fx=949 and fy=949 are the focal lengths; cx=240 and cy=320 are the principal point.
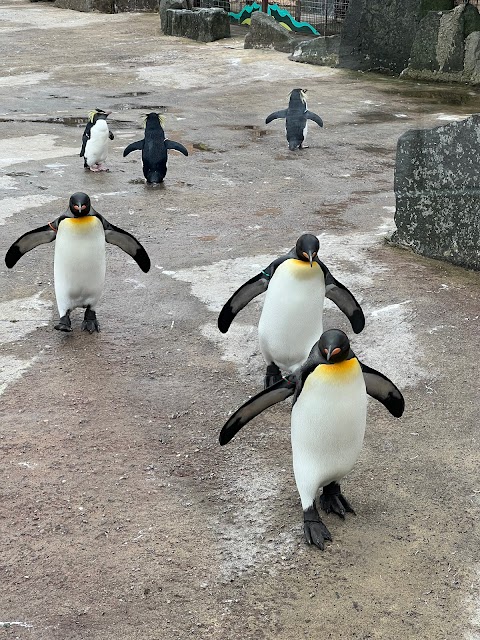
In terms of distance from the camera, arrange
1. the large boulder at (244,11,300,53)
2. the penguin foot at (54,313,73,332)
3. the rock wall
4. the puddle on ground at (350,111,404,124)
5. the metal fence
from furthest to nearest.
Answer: the metal fence → the large boulder at (244,11,300,53) → the rock wall → the puddle on ground at (350,111,404,124) → the penguin foot at (54,313,73,332)

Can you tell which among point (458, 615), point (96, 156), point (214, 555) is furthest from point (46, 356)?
point (96, 156)

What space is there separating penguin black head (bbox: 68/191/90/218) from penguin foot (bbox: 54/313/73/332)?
0.54 meters

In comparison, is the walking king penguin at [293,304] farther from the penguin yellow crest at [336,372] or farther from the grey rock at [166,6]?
the grey rock at [166,6]

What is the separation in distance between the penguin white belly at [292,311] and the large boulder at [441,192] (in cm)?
200

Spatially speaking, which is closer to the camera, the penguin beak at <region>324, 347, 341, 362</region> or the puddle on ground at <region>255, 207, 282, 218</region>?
the penguin beak at <region>324, 347, 341, 362</region>

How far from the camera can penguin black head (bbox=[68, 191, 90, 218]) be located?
4.75m

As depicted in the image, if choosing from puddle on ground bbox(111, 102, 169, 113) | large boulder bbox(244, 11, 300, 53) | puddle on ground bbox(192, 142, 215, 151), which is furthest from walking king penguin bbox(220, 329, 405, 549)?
large boulder bbox(244, 11, 300, 53)

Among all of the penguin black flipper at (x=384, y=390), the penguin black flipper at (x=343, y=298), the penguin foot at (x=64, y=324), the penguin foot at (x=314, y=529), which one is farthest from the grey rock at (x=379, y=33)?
the penguin foot at (x=314, y=529)

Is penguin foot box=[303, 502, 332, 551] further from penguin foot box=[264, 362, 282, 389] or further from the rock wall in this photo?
the rock wall

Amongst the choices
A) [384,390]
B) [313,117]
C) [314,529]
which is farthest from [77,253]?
[313,117]

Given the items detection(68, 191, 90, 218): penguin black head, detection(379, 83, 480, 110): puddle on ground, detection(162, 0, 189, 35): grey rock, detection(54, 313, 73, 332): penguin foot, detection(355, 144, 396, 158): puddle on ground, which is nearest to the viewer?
detection(68, 191, 90, 218): penguin black head

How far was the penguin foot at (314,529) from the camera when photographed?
3.19m

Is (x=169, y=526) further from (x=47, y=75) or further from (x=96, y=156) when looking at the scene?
(x=47, y=75)

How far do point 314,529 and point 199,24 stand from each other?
1456 centimetres
